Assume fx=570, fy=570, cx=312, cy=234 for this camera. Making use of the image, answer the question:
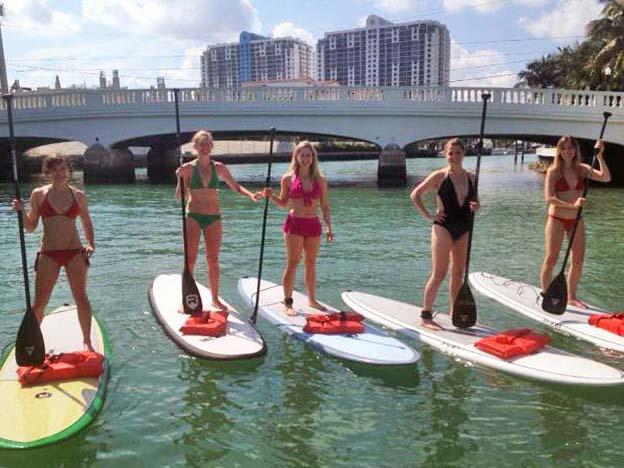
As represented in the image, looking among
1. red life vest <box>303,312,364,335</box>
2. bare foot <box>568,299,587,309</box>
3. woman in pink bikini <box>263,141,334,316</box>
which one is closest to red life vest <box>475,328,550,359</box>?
red life vest <box>303,312,364,335</box>

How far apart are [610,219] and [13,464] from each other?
17.6 m

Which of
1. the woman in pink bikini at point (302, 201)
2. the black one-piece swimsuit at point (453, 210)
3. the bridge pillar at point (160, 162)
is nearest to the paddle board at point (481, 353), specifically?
the black one-piece swimsuit at point (453, 210)

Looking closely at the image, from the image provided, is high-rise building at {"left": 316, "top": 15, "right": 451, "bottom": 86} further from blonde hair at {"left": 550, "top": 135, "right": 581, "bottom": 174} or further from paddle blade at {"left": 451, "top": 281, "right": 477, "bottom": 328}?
paddle blade at {"left": 451, "top": 281, "right": 477, "bottom": 328}

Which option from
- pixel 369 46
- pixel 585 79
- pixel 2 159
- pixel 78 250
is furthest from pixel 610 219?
pixel 369 46

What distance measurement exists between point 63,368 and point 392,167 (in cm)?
2516

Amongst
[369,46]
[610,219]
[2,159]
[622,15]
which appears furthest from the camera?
[369,46]

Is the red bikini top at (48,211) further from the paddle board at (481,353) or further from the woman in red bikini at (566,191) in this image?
the woman in red bikini at (566,191)

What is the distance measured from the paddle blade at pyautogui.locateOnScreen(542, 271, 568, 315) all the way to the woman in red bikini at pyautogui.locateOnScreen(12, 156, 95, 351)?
5327 mm

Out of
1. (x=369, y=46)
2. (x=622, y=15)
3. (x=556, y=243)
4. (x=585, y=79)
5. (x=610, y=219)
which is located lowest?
(x=610, y=219)

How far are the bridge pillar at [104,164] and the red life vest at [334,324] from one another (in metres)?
27.5

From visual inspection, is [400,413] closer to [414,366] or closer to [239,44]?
[414,366]

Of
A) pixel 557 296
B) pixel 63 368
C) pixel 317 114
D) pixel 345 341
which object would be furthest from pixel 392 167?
pixel 63 368

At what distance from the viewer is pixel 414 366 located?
19.2ft

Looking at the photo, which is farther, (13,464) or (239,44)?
(239,44)
